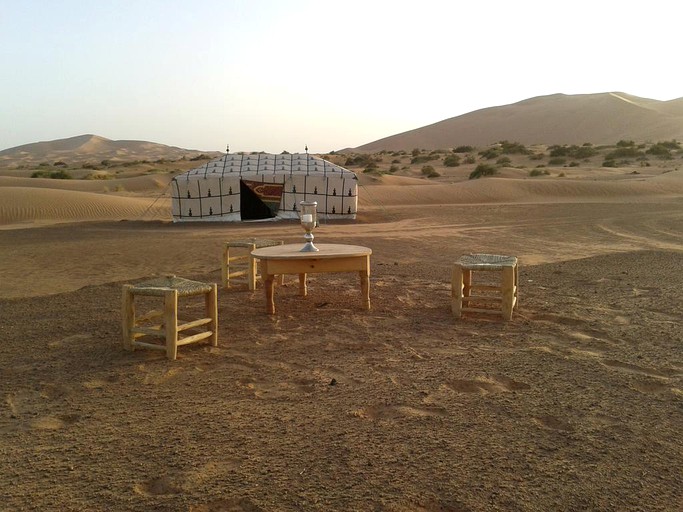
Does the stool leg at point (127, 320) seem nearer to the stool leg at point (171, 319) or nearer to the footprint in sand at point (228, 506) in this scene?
the stool leg at point (171, 319)

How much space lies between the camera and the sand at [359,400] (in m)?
3.27

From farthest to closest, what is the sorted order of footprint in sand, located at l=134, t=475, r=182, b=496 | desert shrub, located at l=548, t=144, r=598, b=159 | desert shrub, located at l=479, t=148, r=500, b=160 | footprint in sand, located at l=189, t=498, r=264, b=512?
desert shrub, located at l=479, t=148, r=500, b=160
desert shrub, located at l=548, t=144, r=598, b=159
footprint in sand, located at l=134, t=475, r=182, b=496
footprint in sand, located at l=189, t=498, r=264, b=512

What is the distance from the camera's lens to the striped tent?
18.0m

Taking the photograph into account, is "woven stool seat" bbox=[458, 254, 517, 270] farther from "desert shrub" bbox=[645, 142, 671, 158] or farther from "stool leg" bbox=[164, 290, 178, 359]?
"desert shrub" bbox=[645, 142, 671, 158]

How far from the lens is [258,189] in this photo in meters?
18.3

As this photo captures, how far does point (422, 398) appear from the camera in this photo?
4473 mm

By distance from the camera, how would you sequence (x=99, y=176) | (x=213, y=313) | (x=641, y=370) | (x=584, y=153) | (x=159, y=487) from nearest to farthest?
(x=159, y=487) < (x=641, y=370) < (x=213, y=313) < (x=99, y=176) < (x=584, y=153)

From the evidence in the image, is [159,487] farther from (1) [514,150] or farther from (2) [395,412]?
(1) [514,150]

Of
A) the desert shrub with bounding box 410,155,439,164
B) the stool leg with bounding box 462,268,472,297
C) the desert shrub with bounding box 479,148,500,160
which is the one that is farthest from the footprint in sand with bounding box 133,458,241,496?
the desert shrub with bounding box 479,148,500,160

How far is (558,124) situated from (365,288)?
240 ft

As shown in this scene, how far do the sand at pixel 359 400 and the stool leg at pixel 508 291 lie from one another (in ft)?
0.39

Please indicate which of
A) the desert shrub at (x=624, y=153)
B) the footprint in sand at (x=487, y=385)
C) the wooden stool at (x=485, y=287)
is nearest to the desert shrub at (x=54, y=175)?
the desert shrub at (x=624, y=153)

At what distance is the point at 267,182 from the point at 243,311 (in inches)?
450

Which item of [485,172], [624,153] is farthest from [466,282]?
[624,153]
